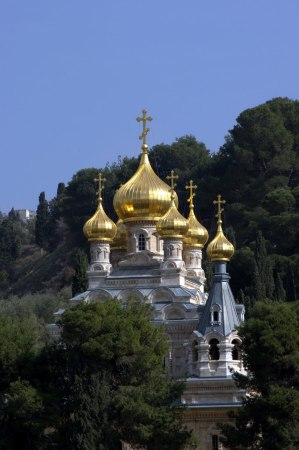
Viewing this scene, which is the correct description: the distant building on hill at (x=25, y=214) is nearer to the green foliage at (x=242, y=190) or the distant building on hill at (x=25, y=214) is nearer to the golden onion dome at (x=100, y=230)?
the green foliage at (x=242, y=190)

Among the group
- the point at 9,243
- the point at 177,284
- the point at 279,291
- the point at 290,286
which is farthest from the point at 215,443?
the point at 9,243

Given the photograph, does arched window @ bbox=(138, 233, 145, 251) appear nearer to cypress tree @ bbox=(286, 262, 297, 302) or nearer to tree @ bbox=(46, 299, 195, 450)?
tree @ bbox=(46, 299, 195, 450)

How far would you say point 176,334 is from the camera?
58.4m

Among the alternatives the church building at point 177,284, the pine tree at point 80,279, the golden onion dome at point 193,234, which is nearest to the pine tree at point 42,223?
the pine tree at point 80,279

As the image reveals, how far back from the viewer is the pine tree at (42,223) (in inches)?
4488

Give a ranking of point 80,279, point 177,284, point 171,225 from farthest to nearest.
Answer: point 80,279 → point 177,284 → point 171,225

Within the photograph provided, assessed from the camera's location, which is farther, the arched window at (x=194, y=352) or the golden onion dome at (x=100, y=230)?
the golden onion dome at (x=100, y=230)

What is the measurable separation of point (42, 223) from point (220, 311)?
198ft

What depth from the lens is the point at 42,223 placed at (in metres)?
114

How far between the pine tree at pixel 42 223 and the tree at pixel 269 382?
2604 inches

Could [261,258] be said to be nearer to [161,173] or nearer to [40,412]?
[161,173]

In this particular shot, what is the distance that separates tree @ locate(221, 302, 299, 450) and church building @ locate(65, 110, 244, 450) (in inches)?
151

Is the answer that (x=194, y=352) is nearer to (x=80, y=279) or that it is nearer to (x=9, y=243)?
(x=80, y=279)

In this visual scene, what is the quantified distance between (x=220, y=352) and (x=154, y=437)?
7.27 meters
